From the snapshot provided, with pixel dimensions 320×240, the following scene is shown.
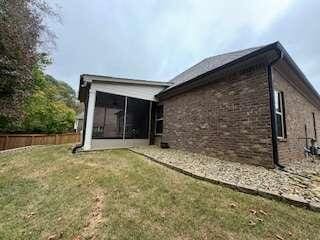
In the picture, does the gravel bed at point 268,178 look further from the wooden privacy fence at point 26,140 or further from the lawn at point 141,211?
the wooden privacy fence at point 26,140

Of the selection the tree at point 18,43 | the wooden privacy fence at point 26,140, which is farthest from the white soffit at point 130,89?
the wooden privacy fence at point 26,140

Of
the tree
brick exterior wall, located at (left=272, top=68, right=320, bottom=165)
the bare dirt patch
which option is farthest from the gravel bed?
the tree

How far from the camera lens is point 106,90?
852 cm

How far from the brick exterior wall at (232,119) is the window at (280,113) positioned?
3.43ft

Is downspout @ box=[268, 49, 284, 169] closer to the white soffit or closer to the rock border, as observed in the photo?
the rock border

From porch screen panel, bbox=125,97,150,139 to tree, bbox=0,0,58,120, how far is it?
17.6 ft

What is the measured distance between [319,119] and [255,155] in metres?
9.07

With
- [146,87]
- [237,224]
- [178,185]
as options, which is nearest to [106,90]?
[146,87]

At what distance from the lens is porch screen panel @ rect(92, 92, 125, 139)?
865 centimetres

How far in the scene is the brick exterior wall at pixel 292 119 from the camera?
5450 millimetres

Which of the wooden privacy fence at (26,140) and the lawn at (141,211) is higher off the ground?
the wooden privacy fence at (26,140)

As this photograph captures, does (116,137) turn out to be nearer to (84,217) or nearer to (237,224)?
(84,217)

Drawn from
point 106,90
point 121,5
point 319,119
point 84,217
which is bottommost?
point 84,217

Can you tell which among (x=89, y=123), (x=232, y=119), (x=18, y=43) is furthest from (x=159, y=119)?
(x=18, y=43)
